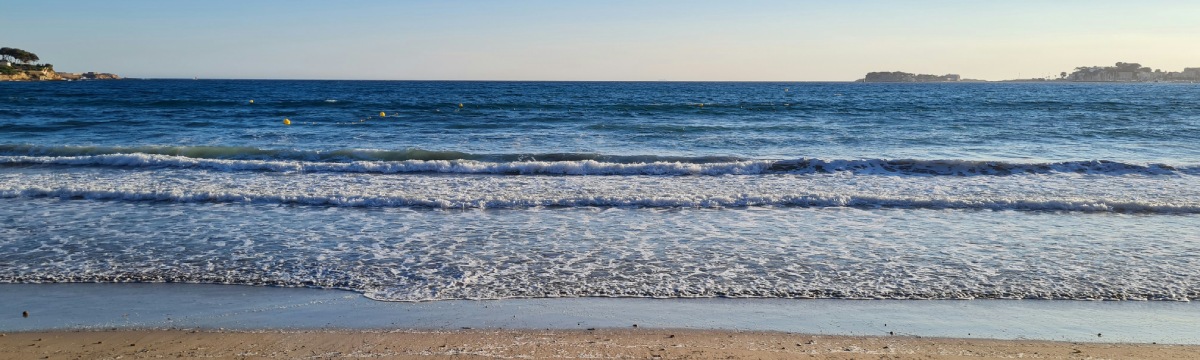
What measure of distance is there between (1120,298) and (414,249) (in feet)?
22.3

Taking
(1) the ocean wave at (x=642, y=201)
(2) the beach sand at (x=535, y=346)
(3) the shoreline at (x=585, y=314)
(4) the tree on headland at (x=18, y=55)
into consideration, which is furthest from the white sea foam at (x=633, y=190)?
(4) the tree on headland at (x=18, y=55)

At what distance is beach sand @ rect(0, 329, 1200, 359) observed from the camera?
16.6 ft

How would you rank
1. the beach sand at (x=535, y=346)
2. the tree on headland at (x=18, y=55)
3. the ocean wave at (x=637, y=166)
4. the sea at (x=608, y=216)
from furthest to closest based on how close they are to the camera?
the tree on headland at (x=18, y=55) < the ocean wave at (x=637, y=166) < the sea at (x=608, y=216) < the beach sand at (x=535, y=346)

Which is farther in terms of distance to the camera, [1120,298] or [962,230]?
[962,230]

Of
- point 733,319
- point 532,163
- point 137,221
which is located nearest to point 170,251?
point 137,221

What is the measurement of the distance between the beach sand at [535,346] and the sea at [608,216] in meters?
1.18

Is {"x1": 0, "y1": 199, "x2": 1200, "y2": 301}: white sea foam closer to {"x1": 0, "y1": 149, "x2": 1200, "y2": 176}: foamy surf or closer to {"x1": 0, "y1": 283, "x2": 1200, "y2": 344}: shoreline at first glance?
{"x1": 0, "y1": 283, "x2": 1200, "y2": 344}: shoreline

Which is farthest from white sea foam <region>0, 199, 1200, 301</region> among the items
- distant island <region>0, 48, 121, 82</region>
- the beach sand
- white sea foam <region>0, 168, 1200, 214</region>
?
distant island <region>0, 48, 121, 82</region>

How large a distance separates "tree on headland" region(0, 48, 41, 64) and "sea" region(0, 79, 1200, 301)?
3979 inches

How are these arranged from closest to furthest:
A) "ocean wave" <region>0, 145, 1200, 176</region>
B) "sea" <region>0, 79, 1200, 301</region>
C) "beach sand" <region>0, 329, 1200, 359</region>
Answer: "beach sand" <region>0, 329, 1200, 359</region> → "sea" <region>0, 79, 1200, 301</region> → "ocean wave" <region>0, 145, 1200, 176</region>

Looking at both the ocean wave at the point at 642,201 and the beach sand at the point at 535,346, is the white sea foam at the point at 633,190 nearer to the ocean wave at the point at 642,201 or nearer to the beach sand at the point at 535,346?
the ocean wave at the point at 642,201

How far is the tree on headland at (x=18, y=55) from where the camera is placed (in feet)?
336

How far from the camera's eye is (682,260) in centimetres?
801

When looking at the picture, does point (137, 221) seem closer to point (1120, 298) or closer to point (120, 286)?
point (120, 286)
